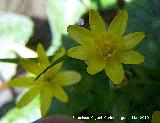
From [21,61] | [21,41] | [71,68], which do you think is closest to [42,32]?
[21,41]

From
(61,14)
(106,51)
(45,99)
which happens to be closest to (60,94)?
(45,99)

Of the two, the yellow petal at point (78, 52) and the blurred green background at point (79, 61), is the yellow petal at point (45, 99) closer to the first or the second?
the blurred green background at point (79, 61)

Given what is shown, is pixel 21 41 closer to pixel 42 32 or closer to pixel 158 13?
pixel 42 32

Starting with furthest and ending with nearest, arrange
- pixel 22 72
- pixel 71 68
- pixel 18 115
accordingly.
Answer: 1. pixel 22 72
2. pixel 18 115
3. pixel 71 68

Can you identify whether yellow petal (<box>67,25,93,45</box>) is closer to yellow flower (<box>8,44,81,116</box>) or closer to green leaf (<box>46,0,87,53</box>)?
yellow flower (<box>8,44,81,116</box>)

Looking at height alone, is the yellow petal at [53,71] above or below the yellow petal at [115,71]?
below

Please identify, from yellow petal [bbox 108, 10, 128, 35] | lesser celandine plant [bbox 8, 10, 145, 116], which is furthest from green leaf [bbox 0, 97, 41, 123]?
yellow petal [bbox 108, 10, 128, 35]

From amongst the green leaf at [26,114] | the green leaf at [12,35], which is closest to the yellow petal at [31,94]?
the green leaf at [26,114]
